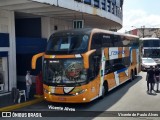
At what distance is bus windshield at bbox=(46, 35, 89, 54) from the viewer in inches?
493

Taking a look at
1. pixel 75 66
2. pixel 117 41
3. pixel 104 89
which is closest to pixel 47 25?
pixel 117 41

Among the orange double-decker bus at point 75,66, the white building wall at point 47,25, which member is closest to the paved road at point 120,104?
the orange double-decker bus at point 75,66

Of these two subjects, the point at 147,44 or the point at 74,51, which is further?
the point at 147,44

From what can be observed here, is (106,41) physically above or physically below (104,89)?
above

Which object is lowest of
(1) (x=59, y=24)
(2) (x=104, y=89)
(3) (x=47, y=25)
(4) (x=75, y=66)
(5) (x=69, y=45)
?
(2) (x=104, y=89)

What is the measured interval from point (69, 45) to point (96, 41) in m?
1.66

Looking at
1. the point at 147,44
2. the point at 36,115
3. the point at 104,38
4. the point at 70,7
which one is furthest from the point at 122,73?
the point at 147,44

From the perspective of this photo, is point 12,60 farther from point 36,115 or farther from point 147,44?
point 147,44

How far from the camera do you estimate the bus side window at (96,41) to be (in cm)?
1323

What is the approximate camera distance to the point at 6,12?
15.9 m

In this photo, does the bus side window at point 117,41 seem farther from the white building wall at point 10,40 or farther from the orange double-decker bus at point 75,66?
the white building wall at point 10,40

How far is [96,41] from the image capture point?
13.7 metres

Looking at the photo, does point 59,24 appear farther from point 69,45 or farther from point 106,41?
point 69,45

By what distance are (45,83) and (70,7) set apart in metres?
5.71
